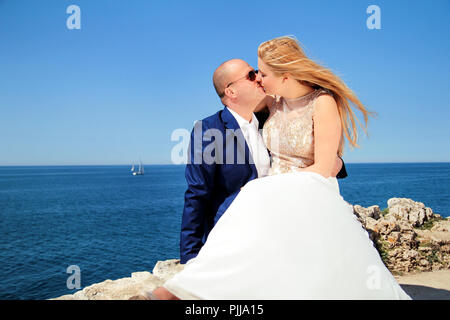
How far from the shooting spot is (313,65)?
10.8 feet

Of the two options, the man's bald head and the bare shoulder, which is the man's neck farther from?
the bare shoulder

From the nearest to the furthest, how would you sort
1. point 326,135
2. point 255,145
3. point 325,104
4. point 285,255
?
point 285,255 < point 326,135 < point 325,104 < point 255,145

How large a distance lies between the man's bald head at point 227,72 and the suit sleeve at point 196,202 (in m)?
0.71

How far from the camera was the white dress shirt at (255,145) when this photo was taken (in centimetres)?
345

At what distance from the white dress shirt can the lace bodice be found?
0.09 m

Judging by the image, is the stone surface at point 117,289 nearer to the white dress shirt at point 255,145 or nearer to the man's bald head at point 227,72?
the white dress shirt at point 255,145

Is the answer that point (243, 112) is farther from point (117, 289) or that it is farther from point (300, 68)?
point (117, 289)

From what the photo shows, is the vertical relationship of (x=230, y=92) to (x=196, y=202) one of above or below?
above

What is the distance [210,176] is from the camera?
3.27 m

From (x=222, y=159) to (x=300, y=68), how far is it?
1.14m

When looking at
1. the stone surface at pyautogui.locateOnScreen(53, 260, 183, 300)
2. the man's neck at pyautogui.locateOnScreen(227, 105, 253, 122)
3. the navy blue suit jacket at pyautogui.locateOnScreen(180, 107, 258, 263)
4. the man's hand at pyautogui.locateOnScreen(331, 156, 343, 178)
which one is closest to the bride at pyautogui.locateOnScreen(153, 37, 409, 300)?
the man's hand at pyautogui.locateOnScreen(331, 156, 343, 178)

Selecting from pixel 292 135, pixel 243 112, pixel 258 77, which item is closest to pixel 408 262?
pixel 292 135

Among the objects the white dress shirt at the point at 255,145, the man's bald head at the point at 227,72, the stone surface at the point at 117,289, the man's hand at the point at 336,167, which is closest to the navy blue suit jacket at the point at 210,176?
the white dress shirt at the point at 255,145
